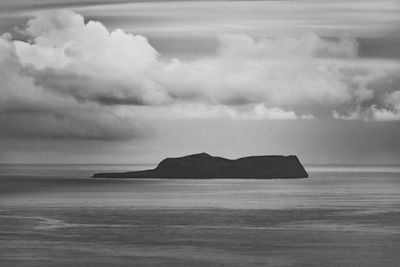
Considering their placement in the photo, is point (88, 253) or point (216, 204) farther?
point (216, 204)

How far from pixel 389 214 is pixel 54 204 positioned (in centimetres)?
3985

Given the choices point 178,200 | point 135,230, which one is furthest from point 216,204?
point 135,230

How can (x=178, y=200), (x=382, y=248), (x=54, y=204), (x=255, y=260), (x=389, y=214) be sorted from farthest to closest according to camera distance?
1. (x=178, y=200)
2. (x=54, y=204)
3. (x=389, y=214)
4. (x=382, y=248)
5. (x=255, y=260)

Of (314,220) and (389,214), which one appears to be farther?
(389,214)

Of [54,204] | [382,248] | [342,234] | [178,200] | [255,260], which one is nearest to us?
→ [255,260]

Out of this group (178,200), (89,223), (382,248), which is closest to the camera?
(382,248)

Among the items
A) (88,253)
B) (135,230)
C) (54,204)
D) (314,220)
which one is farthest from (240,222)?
(54,204)

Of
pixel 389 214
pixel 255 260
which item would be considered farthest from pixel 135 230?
pixel 389 214

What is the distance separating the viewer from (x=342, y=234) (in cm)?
6016

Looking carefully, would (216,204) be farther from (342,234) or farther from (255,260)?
(255,260)

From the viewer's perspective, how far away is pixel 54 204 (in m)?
97.4

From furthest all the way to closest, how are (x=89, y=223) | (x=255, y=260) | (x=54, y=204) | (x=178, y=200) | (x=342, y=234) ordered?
(x=178, y=200) → (x=54, y=204) → (x=89, y=223) → (x=342, y=234) → (x=255, y=260)

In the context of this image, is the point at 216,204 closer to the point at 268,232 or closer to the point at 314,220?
the point at 314,220

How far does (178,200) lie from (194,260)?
63.0m
